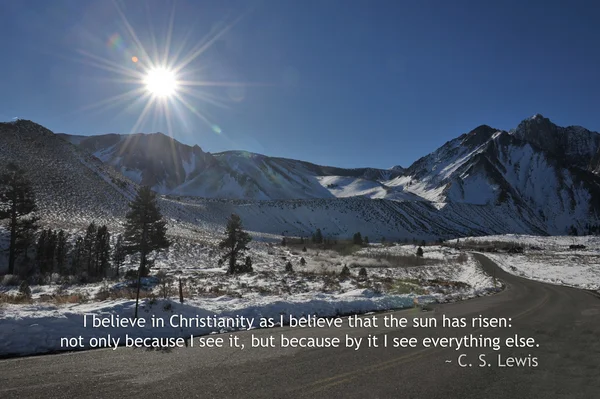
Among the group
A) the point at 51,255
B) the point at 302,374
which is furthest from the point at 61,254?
the point at 302,374

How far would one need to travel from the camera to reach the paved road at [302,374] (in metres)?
5.38

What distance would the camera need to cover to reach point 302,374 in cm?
615

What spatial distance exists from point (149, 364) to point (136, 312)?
356cm

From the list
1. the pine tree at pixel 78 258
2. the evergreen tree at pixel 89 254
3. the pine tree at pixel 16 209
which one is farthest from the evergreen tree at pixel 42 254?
the evergreen tree at pixel 89 254

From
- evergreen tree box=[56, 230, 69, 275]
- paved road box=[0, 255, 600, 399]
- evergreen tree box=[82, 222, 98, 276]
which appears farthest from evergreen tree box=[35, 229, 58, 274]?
paved road box=[0, 255, 600, 399]

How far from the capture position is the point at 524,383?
6.32 metres

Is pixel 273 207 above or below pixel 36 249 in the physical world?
above

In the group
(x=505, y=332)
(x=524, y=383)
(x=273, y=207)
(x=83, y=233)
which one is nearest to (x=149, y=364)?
(x=524, y=383)

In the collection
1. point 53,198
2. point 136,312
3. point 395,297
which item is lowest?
point 395,297

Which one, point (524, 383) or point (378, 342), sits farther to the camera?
point (378, 342)

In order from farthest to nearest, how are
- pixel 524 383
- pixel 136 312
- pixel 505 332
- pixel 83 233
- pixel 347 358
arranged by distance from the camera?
pixel 83 233 → pixel 505 332 → pixel 136 312 → pixel 347 358 → pixel 524 383

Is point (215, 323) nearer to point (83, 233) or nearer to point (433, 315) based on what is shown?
point (433, 315)

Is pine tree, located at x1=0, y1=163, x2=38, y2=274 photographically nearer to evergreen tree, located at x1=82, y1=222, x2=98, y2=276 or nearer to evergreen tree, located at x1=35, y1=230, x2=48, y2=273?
Result: evergreen tree, located at x1=35, y1=230, x2=48, y2=273

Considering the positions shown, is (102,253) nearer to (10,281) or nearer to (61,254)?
(61,254)
